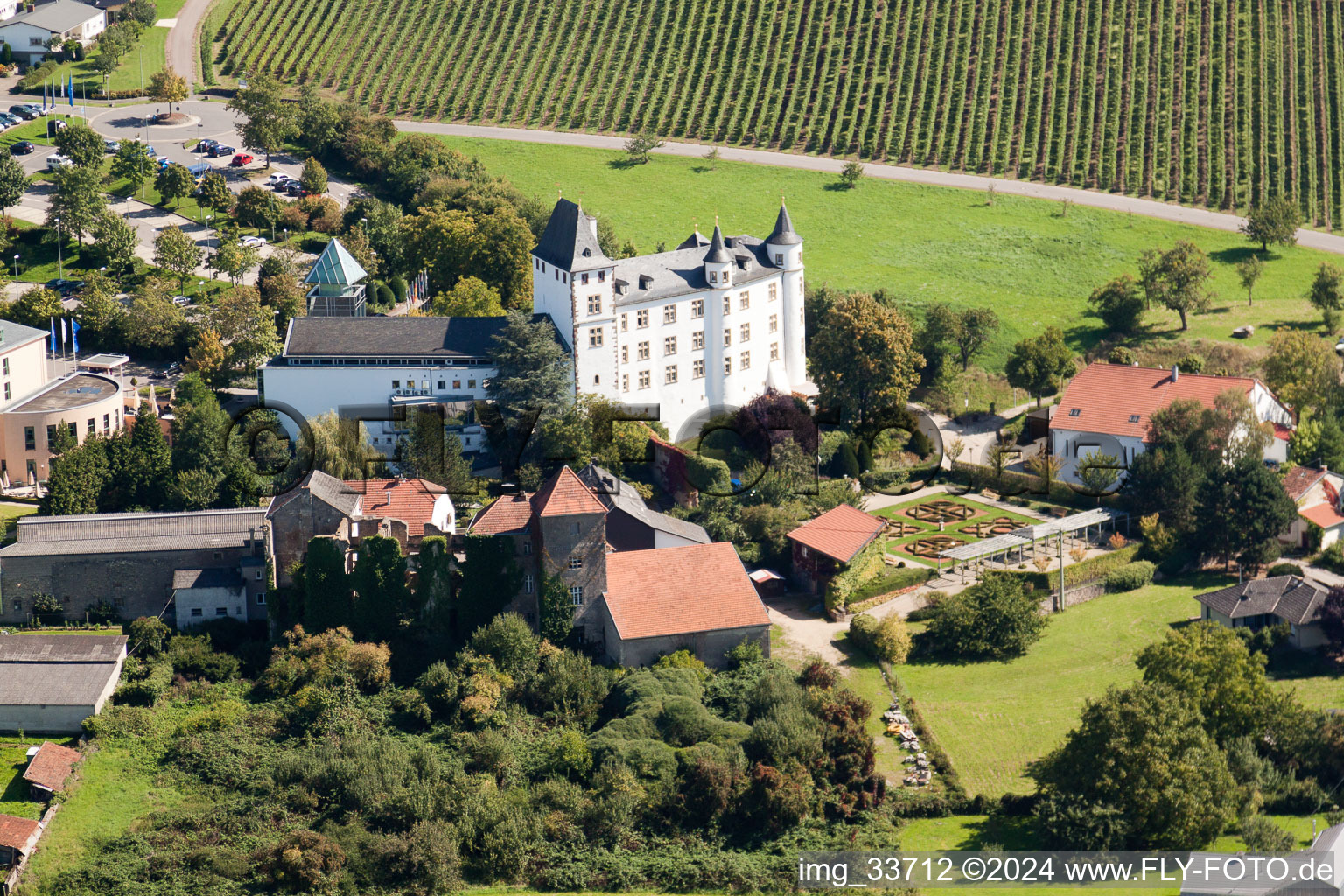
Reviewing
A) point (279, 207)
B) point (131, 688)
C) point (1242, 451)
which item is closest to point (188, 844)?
point (131, 688)

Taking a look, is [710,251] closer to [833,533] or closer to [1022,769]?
[833,533]

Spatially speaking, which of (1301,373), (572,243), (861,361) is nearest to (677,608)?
(572,243)

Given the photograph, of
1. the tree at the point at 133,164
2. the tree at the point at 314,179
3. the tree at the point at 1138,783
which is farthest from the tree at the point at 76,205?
the tree at the point at 1138,783

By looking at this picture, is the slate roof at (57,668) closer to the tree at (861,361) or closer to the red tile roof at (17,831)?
the red tile roof at (17,831)

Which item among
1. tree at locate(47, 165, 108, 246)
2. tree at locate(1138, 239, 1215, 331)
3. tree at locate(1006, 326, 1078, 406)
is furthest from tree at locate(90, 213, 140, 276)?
tree at locate(1138, 239, 1215, 331)

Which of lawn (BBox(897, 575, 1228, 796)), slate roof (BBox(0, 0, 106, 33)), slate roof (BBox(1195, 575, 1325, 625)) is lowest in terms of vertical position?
lawn (BBox(897, 575, 1228, 796))

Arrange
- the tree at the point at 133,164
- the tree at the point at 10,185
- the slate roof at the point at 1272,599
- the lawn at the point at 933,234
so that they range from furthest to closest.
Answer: the tree at the point at 133,164
the lawn at the point at 933,234
the tree at the point at 10,185
the slate roof at the point at 1272,599

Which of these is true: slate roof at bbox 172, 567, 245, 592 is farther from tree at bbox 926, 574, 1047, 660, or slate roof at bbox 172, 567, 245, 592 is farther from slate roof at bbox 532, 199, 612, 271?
tree at bbox 926, 574, 1047, 660

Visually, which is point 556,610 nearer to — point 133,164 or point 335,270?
point 335,270
